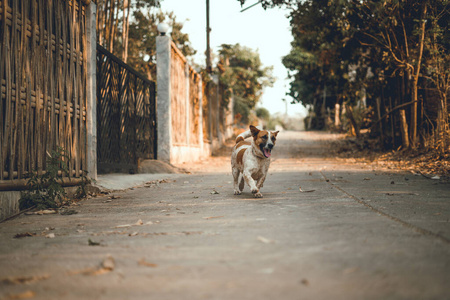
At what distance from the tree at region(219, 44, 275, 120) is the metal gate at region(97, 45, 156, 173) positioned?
1013 centimetres

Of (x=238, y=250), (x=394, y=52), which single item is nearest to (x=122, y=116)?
(x=238, y=250)

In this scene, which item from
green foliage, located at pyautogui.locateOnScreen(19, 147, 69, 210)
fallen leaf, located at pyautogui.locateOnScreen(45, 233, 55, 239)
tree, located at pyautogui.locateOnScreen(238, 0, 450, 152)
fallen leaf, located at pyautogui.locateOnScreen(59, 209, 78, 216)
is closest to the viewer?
fallen leaf, located at pyautogui.locateOnScreen(45, 233, 55, 239)

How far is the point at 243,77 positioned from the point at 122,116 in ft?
76.0

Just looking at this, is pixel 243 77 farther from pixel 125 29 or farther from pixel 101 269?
pixel 101 269

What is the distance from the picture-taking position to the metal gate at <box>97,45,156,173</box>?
900cm

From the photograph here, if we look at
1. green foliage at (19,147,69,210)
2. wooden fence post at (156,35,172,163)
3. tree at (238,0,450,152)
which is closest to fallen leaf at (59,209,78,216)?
green foliage at (19,147,69,210)

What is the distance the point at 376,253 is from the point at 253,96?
31048mm

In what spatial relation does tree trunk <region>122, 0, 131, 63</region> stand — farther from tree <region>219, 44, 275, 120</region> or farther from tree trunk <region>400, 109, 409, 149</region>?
tree trunk <region>400, 109, 409, 149</region>

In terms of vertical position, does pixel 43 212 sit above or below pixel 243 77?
below

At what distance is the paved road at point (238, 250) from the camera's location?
2.41m

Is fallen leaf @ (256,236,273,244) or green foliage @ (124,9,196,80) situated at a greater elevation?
green foliage @ (124,9,196,80)

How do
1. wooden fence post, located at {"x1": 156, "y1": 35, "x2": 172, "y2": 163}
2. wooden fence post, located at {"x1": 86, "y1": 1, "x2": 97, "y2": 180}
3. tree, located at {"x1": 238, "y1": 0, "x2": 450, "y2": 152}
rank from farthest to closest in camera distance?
wooden fence post, located at {"x1": 156, "y1": 35, "x2": 172, "y2": 163} → tree, located at {"x1": 238, "y1": 0, "x2": 450, "y2": 152} → wooden fence post, located at {"x1": 86, "y1": 1, "x2": 97, "y2": 180}

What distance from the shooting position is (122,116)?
33.8 feet

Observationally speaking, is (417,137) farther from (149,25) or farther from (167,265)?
(149,25)
